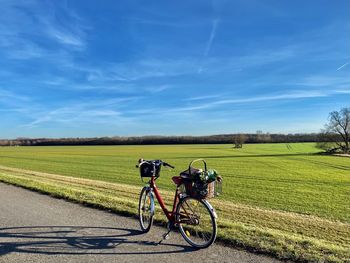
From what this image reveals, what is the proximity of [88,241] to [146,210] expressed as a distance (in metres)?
1.29

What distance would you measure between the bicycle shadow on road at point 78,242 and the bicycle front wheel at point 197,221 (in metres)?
0.25

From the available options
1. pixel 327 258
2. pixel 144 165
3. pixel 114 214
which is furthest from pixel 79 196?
pixel 327 258

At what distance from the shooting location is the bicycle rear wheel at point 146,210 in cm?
664

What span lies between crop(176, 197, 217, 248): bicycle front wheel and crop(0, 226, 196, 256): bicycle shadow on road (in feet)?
0.83

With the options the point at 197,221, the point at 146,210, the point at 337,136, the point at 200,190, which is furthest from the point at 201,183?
the point at 337,136

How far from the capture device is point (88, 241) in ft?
19.6

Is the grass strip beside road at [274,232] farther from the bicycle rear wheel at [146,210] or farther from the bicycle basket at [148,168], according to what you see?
the bicycle basket at [148,168]

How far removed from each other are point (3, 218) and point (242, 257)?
536 centimetres

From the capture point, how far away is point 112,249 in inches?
220

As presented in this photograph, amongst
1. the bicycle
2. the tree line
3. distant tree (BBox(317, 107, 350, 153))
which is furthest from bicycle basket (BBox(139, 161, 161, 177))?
the tree line

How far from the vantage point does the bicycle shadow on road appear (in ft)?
18.2

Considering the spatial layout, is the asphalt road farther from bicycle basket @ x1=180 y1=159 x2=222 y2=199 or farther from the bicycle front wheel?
bicycle basket @ x1=180 y1=159 x2=222 y2=199

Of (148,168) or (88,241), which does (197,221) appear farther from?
(88,241)

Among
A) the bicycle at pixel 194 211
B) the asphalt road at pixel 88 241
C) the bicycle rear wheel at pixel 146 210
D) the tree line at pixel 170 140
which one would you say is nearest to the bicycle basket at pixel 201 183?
the bicycle at pixel 194 211
